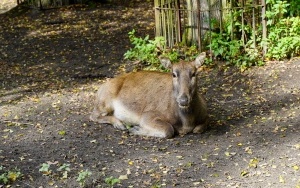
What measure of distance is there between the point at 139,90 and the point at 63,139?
1.54 m

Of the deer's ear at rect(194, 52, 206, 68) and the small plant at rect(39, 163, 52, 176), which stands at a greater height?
the deer's ear at rect(194, 52, 206, 68)

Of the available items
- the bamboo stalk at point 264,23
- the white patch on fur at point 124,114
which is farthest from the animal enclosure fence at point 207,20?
the white patch on fur at point 124,114

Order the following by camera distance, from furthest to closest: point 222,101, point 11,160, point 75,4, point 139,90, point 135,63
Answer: point 75,4
point 135,63
point 222,101
point 139,90
point 11,160

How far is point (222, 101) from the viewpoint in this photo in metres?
10.2

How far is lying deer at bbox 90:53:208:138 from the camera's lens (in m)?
8.48

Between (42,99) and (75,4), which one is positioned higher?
(75,4)

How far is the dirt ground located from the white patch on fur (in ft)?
1.23

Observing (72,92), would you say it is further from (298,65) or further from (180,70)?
(298,65)

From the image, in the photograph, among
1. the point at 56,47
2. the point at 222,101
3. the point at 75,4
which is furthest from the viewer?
the point at 75,4

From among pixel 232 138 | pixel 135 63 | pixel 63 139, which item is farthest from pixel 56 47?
pixel 232 138

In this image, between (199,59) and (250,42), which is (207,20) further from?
(199,59)

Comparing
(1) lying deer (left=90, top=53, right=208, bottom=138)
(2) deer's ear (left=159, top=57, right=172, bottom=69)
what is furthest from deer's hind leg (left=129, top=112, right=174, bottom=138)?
(2) deer's ear (left=159, top=57, right=172, bottom=69)

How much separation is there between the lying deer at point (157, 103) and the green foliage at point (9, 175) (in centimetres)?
217

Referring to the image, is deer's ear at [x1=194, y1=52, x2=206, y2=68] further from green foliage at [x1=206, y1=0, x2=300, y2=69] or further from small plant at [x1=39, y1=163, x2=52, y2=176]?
green foliage at [x1=206, y1=0, x2=300, y2=69]
